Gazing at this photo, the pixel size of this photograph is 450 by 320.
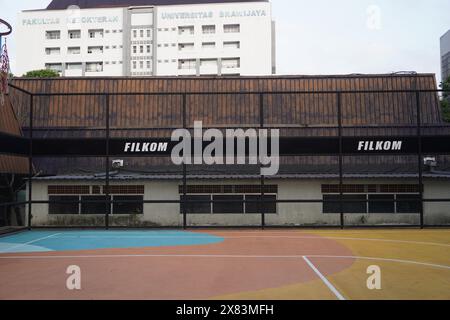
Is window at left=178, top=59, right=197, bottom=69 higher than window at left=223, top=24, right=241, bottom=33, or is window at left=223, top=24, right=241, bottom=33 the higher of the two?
window at left=223, top=24, right=241, bottom=33

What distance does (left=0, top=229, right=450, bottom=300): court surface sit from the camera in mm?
7398

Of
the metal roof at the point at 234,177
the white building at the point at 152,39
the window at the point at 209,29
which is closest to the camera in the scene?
the metal roof at the point at 234,177

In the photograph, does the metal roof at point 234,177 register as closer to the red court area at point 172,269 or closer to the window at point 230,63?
the red court area at point 172,269

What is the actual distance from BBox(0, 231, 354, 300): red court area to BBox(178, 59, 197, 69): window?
63776 mm

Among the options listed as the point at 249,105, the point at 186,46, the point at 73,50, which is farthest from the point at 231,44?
the point at 249,105

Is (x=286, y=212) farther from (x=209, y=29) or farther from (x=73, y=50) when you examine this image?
(x=73, y=50)

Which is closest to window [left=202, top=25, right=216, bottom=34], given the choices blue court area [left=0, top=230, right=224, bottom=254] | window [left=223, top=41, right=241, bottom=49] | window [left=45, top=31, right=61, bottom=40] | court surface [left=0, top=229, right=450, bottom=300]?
window [left=223, top=41, right=241, bottom=49]

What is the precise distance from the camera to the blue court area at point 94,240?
40.5 ft

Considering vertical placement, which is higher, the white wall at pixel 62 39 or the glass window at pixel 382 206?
the white wall at pixel 62 39

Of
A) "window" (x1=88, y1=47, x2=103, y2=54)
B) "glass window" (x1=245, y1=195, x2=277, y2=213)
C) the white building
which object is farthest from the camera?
"window" (x1=88, y1=47, x2=103, y2=54)

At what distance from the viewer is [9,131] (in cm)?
1791

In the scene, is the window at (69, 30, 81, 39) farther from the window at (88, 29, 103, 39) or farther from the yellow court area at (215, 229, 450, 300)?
the yellow court area at (215, 229, 450, 300)

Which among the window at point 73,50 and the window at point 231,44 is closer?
the window at point 231,44

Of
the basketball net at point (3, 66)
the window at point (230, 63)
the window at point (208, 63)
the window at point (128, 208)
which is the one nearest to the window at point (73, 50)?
the window at point (208, 63)
